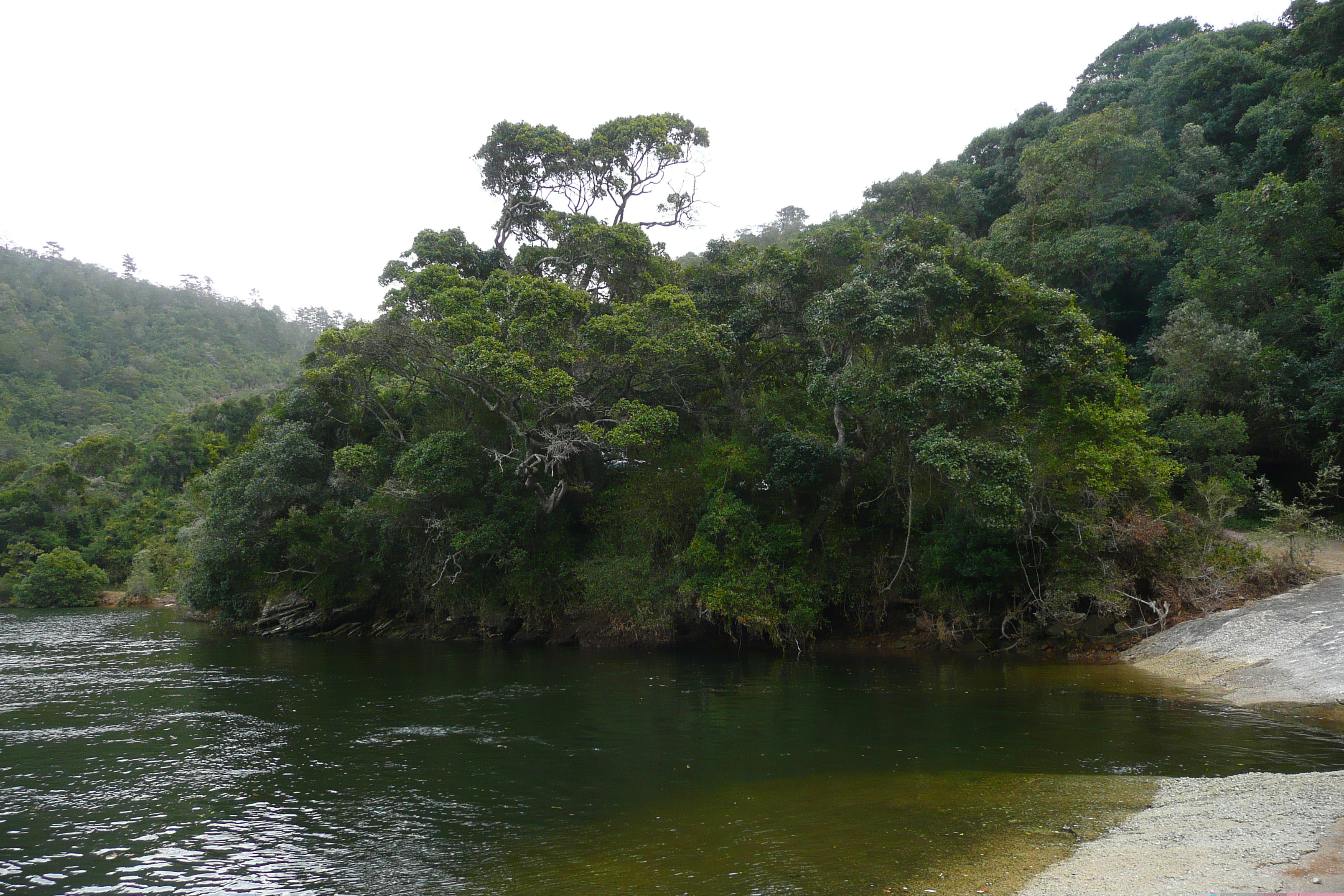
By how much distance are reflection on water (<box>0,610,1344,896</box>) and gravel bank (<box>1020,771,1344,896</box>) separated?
484 mm

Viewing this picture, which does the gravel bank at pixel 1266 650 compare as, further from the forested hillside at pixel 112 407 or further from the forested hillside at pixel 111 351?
the forested hillside at pixel 111 351

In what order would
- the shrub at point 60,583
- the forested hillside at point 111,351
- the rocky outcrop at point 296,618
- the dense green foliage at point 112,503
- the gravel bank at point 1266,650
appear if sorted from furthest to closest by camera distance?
the forested hillside at point 111,351
the dense green foliage at point 112,503
the shrub at point 60,583
the rocky outcrop at point 296,618
the gravel bank at point 1266,650

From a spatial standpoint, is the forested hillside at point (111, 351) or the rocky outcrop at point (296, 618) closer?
the rocky outcrop at point (296, 618)

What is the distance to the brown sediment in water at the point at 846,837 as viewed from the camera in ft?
23.0

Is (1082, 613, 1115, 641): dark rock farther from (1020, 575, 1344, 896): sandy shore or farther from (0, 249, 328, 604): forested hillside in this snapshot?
(0, 249, 328, 604): forested hillside

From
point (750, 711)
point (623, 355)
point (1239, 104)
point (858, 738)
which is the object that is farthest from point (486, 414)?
point (1239, 104)

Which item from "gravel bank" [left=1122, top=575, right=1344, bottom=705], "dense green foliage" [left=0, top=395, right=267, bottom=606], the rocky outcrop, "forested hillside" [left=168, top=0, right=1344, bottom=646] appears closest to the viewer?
"gravel bank" [left=1122, top=575, right=1344, bottom=705]

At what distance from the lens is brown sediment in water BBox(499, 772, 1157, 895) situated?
7.00m

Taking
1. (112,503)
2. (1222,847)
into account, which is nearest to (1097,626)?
(1222,847)

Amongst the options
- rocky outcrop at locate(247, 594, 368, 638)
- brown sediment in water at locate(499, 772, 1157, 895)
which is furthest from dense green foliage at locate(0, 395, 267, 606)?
brown sediment in water at locate(499, 772, 1157, 895)

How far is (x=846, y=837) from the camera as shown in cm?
812

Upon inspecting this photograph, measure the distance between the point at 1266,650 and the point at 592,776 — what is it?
1524 cm

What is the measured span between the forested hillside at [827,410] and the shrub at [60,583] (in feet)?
93.8

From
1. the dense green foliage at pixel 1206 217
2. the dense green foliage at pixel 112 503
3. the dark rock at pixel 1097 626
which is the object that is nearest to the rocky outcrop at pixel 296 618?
the dense green foliage at pixel 112 503
